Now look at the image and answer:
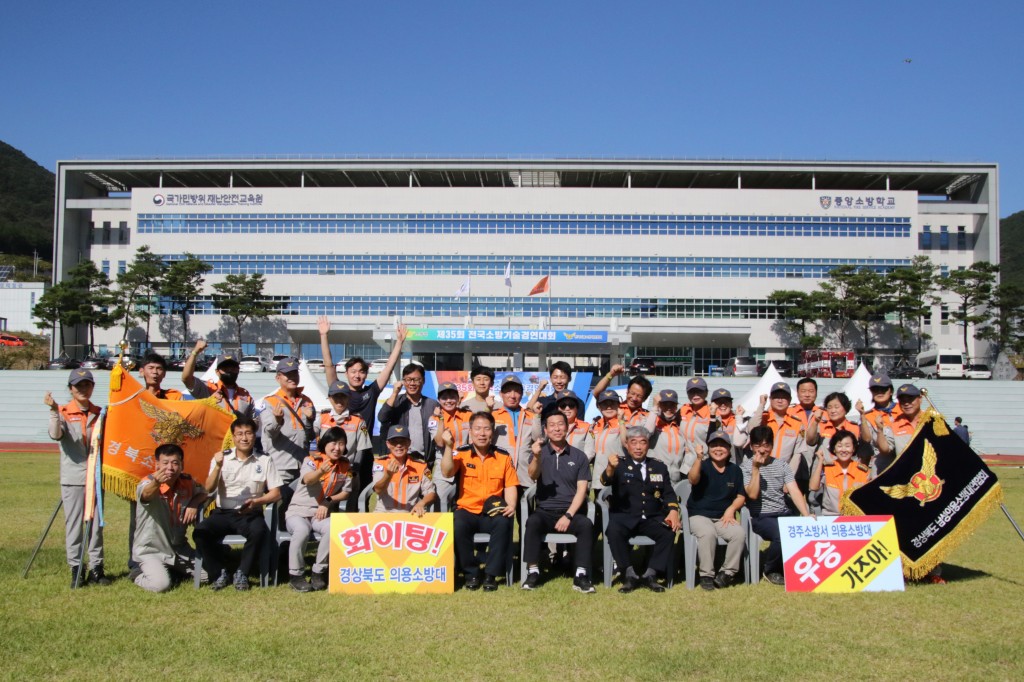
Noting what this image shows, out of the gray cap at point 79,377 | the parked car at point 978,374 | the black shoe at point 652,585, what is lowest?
the black shoe at point 652,585

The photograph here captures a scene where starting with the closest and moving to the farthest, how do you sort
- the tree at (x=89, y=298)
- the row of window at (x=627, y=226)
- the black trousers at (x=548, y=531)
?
the black trousers at (x=548, y=531) → the tree at (x=89, y=298) → the row of window at (x=627, y=226)

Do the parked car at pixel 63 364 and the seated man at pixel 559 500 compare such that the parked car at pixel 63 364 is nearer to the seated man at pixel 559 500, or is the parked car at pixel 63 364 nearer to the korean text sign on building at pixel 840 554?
the seated man at pixel 559 500

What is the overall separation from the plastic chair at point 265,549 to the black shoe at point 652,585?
3.19 meters

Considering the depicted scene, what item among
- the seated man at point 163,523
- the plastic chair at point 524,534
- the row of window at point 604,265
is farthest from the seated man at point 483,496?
the row of window at point 604,265

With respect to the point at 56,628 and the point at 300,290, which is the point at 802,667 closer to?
the point at 56,628

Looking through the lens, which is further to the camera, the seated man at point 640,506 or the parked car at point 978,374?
the parked car at point 978,374

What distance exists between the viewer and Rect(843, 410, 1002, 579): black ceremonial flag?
7.24m

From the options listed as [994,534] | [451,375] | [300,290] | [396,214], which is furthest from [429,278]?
[994,534]

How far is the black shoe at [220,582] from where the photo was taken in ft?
22.3

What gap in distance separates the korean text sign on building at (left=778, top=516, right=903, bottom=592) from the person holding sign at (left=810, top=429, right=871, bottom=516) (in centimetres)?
56

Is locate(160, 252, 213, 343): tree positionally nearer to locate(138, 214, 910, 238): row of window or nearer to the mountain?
locate(138, 214, 910, 238): row of window

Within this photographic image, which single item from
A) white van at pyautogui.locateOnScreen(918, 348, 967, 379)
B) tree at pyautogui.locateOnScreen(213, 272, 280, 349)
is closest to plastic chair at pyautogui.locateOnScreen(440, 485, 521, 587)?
white van at pyautogui.locateOnScreen(918, 348, 967, 379)

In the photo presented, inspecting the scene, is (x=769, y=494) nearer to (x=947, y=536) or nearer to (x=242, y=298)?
(x=947, y=536)

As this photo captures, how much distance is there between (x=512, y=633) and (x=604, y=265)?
5103 centimetres
